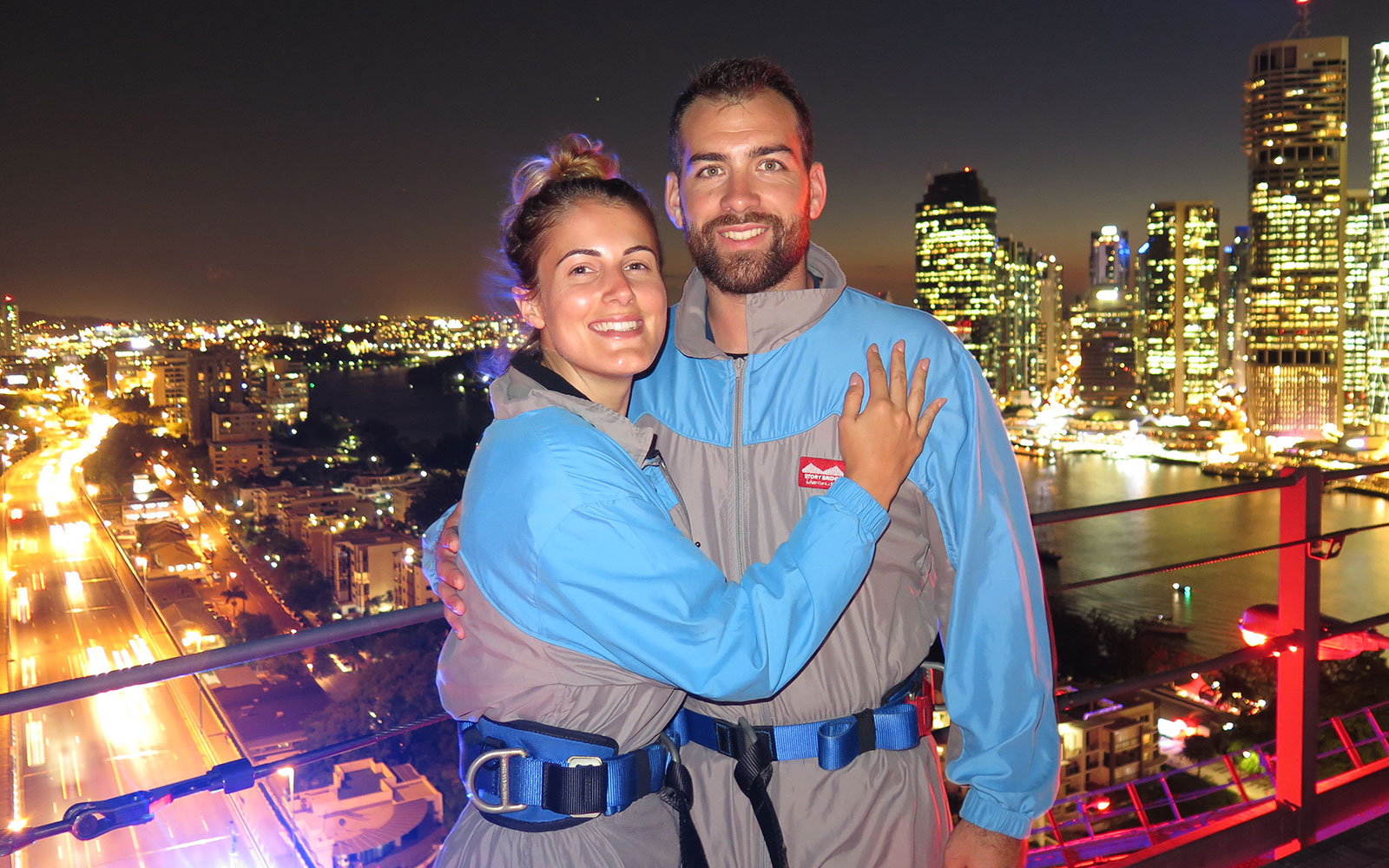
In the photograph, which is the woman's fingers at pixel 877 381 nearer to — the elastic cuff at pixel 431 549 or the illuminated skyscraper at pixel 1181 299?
the elastic cuff at pixel 431 549

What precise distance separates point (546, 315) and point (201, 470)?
30.6 meters

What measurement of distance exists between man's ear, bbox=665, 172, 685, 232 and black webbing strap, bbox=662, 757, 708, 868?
2.86 feet

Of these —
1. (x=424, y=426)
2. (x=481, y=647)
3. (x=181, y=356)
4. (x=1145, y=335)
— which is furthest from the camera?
(x=1145, y=335)

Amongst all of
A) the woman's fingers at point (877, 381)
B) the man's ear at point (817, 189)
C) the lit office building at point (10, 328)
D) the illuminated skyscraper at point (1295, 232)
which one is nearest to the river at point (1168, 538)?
the lit office building at point (10, 328)

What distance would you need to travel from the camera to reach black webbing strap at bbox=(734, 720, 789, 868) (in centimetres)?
120

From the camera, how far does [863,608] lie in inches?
49.1

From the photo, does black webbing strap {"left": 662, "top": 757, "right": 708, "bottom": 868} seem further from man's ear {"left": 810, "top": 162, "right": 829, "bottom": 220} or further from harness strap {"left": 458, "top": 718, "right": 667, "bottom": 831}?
man's ear {"left": 810, "top": 162, "right": 829, "bottom": 220}

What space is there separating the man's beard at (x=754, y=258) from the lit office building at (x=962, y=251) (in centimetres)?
10293

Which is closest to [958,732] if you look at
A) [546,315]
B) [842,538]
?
[842,538]

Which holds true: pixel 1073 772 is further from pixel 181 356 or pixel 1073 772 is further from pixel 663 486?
pixel 181 356

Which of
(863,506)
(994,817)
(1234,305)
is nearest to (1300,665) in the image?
(994,817)

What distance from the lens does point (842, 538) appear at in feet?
3.28

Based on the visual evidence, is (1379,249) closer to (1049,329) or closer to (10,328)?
(1049,329)

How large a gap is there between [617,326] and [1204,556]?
2163 centimetres
